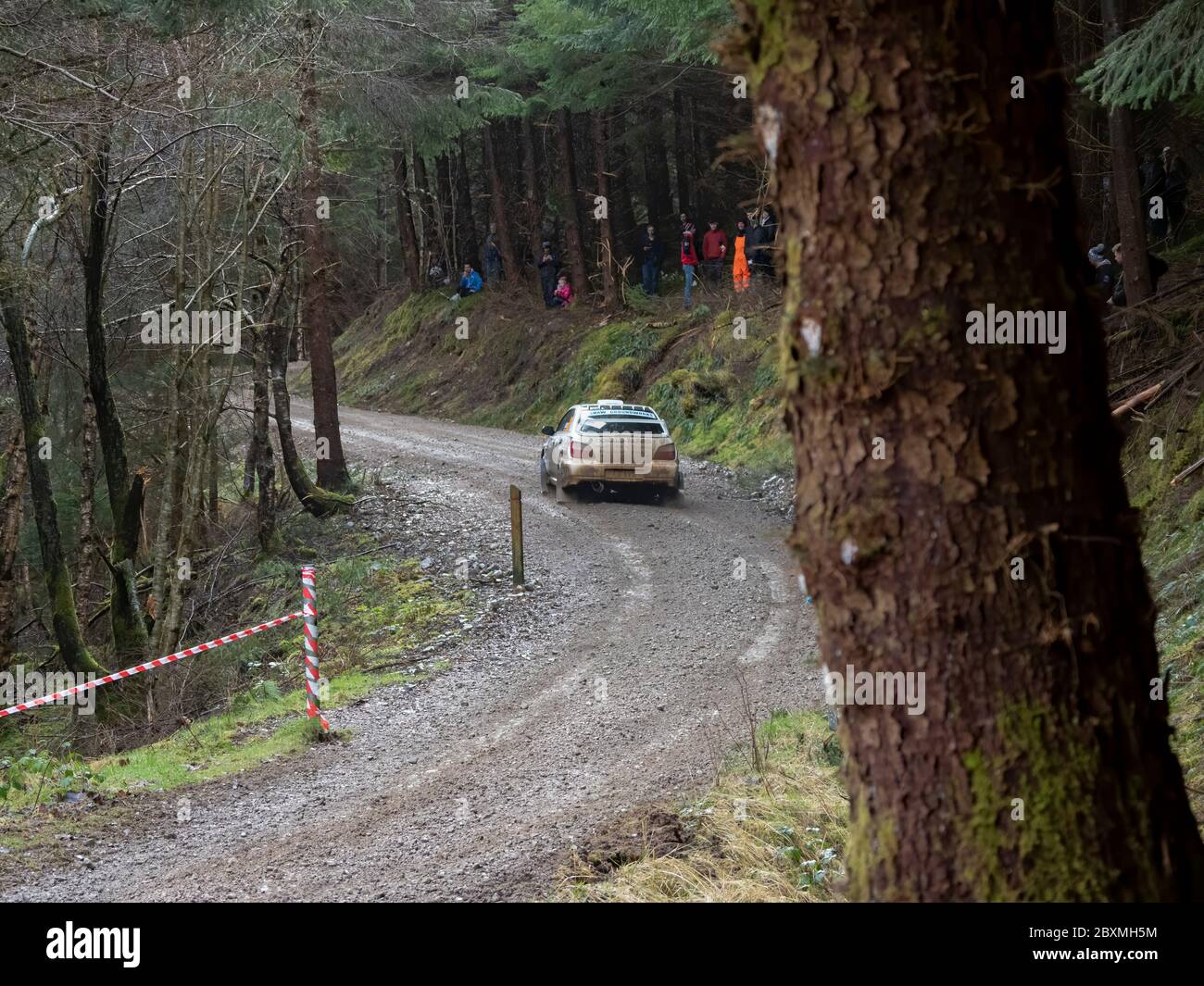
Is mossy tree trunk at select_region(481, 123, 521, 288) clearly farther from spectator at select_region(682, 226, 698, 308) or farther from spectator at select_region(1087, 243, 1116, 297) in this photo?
spectator at select_region(1087, 243, 1116, 297)

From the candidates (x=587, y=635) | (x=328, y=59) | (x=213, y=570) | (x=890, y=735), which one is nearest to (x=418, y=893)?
(x=890, y=735)

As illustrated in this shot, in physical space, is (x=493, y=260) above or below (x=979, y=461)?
above

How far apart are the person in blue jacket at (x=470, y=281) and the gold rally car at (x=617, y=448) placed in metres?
19.4

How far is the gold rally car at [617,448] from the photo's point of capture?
809 inches

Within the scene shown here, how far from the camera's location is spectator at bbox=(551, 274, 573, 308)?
1384 inches

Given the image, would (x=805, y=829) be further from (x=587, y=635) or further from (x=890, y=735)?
(x=587, y=635)

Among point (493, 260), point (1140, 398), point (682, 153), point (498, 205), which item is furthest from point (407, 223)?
point (1140, 398)

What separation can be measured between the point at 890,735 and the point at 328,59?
2084 cm

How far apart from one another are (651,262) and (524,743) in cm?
2331

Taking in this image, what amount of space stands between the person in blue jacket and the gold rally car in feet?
63.8

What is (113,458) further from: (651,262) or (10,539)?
(651,262)

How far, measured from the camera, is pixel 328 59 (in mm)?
21141

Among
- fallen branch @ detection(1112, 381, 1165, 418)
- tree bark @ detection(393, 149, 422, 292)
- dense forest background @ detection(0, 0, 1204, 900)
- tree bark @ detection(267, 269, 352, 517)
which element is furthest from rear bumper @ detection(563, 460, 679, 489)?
tree bark @ detection(393, 149, 422, 292)

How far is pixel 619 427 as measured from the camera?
20.5m
